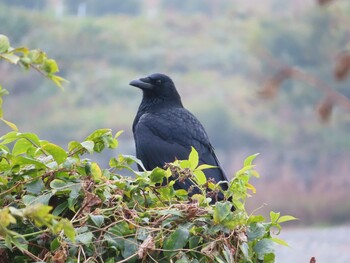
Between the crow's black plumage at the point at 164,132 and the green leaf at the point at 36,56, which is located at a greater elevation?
the green leaf at the point at 36,56

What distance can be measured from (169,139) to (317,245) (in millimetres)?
13683

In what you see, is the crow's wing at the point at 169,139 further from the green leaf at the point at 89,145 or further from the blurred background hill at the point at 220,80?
the blurred background hill at the point at 220,80

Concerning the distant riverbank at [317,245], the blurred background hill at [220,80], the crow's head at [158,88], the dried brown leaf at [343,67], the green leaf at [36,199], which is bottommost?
the distant riverbank at [317,245]

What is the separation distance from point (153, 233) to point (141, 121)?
11.0ft

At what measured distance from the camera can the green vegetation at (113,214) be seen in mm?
1911

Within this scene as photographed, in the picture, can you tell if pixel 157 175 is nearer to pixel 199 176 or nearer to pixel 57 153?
pixel 199 176

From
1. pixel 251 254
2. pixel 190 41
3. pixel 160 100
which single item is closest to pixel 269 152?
pixel 190 41

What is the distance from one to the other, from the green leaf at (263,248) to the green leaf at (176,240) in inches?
10.5

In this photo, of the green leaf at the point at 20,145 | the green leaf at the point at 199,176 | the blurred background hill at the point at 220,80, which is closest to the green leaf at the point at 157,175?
the green leaf at the point at 199,176

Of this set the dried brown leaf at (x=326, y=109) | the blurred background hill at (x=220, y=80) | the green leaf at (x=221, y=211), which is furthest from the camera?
the blurred background hill at (x=220, y=80)

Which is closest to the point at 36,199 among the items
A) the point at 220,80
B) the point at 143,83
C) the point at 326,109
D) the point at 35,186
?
the point at 35,186

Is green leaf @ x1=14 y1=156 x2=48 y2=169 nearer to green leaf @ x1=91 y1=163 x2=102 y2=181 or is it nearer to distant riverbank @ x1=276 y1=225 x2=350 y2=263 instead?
green leaf @ x1=91 y1=163 x2=102 y2=181

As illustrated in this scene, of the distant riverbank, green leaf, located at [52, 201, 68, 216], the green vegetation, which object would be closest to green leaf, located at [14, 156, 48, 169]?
the green vegetation

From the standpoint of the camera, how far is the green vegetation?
1.91 m
